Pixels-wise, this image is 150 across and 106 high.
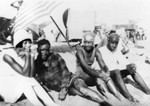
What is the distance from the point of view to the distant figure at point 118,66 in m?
3.18

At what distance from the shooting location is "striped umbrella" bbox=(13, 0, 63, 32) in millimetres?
3104

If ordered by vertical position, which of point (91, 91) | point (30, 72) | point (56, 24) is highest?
point (56, 24)

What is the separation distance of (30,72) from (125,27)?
3.12 ft

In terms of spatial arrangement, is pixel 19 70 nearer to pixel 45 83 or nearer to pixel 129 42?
pixel 45 83

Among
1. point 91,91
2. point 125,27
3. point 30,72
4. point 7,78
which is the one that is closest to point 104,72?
point 91,91

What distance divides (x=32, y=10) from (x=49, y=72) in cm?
58

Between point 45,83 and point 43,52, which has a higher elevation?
point 43,52

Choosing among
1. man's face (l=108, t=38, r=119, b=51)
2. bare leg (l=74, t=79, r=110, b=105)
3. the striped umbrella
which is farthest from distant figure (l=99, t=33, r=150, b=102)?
the striped umbrella

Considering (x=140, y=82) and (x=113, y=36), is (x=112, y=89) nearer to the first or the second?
(x=140, y=82)

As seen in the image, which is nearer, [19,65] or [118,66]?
[19,65]

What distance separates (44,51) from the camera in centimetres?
312

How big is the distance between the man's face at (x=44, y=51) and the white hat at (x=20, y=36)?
0.15 meters

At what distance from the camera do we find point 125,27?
3.16m

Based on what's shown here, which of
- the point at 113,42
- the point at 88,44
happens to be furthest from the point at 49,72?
the point at 113,42
